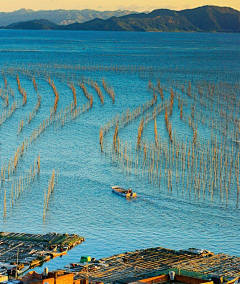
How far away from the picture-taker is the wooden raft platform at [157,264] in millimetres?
34219

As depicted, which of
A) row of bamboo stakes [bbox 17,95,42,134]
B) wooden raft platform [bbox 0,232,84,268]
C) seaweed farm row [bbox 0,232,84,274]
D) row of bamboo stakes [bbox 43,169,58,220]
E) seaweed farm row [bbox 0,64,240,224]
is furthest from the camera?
row of bamboo stakes [bbox 17,95,42,134]

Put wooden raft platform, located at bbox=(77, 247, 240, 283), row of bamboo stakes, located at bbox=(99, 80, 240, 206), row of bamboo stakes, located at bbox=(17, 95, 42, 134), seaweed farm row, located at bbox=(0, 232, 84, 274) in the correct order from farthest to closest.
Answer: row of bamboo stakes, located at bbox=(17, 95, 42, 134) → row of bamboo stakes, located at bbox=(99, 80, 240, 206) → seaweed farm row, located at bbox=(0, 232, 84, 274) → wooden raft platform, located at bbox=(77, 247, 240, 283)

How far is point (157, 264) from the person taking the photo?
36.1 metres

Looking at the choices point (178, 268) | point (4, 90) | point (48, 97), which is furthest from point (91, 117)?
point (178, 268)

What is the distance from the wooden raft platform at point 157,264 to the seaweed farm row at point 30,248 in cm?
279

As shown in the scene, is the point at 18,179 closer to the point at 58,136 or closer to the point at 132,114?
the point at 58,136

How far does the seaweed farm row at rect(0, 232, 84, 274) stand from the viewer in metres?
35.6

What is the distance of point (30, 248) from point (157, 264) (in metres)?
6.79

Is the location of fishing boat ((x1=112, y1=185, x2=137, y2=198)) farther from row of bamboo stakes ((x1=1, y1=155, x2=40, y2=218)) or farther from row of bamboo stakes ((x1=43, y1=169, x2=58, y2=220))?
row of bamboo stakes ((x1=1, y1=155, x2=40, y2=218))

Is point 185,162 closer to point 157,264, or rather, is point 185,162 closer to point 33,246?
point 33,246

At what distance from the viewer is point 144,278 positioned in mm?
32125

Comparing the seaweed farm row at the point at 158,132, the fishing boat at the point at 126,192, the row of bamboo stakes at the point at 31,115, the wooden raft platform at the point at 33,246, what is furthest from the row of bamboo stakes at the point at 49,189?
the row of bamboo stakes at the point at 31,115

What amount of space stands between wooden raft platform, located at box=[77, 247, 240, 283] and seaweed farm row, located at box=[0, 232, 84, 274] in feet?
9.14

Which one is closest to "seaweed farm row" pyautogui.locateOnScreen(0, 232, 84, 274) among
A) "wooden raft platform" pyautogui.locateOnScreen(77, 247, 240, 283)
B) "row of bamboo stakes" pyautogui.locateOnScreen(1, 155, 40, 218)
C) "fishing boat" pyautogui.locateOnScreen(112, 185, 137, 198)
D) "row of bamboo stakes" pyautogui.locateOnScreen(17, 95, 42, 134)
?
"wooden raft platform" pyautogui.locateOnScreen(77, 247, 240, 283)
